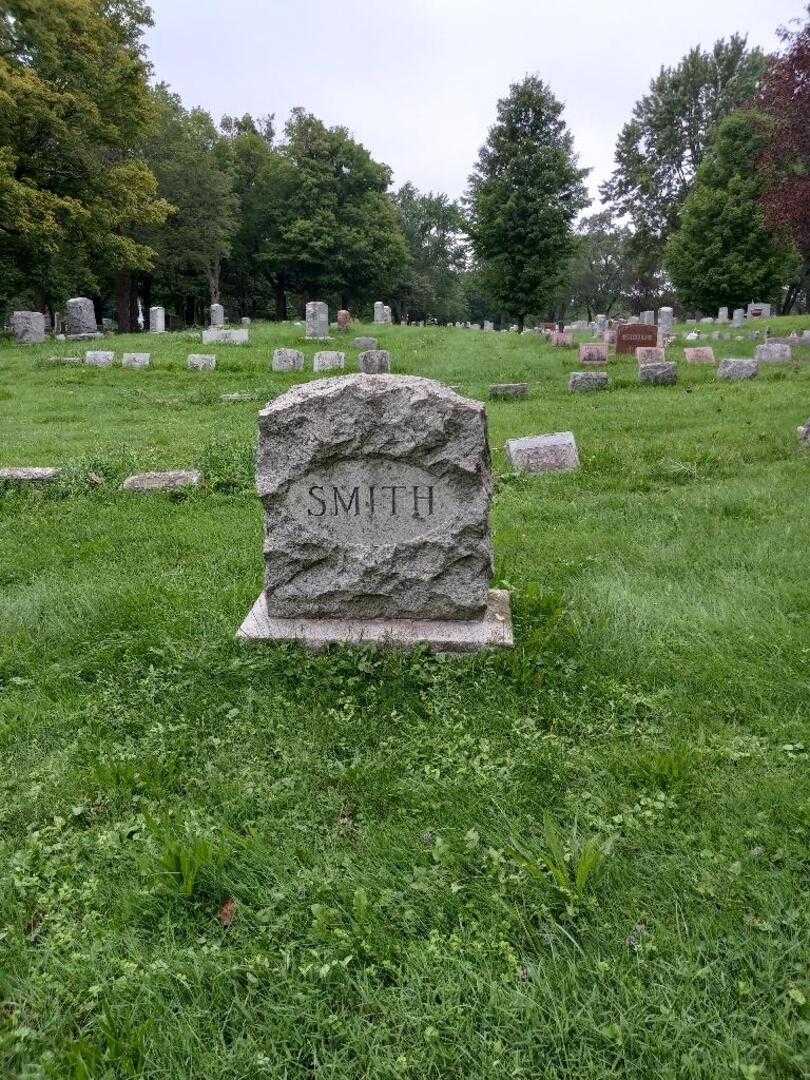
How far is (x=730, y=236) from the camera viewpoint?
1328 inches

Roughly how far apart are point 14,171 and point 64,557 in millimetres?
24702

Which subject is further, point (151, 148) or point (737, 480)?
point (151, 148)

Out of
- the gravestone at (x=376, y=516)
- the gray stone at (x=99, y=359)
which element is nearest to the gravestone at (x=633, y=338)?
the gray stone at (x=99, y=359)

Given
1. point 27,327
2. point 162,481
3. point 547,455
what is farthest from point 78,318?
point 547,455

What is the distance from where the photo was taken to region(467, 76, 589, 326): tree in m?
35.1

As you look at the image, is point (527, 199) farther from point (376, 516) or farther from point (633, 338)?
point (376, 516)

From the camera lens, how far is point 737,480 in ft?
24.2

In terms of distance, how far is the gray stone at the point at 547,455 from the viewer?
8031mm

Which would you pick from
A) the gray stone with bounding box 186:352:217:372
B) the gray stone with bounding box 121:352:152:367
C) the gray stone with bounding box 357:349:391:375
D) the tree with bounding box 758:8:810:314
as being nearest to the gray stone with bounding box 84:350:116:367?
the gray stone with bounding box 121:352:152:367

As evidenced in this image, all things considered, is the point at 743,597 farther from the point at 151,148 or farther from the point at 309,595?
the point at 151,148

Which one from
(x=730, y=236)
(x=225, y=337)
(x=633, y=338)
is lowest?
(x=633, y=338)

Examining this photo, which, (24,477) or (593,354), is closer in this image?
(24,477)

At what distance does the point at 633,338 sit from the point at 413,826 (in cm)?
1853

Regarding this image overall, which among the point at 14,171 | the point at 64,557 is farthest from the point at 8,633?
the point at 14,171
